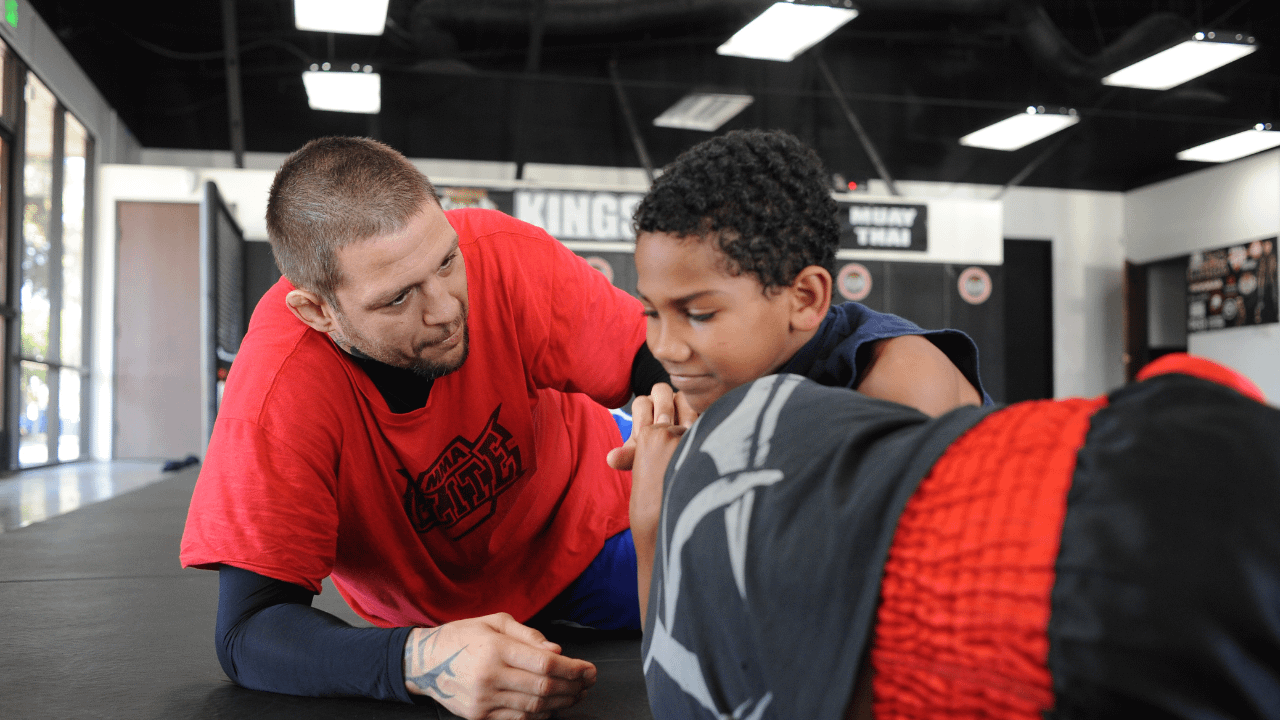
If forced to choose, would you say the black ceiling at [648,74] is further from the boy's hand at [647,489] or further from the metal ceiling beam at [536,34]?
the boy's hand at [647,489]

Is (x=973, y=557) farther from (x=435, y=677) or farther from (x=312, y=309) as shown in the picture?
(x=312, y=309)

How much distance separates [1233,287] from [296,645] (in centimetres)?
881

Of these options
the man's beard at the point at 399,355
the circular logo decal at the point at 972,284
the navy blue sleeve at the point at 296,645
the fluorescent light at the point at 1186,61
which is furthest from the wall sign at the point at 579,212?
the navy blue sleeve at the point at 296,645

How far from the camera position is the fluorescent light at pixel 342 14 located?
4.91 metres

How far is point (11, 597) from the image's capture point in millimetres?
1662

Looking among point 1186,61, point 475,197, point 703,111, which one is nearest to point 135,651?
point 475,197

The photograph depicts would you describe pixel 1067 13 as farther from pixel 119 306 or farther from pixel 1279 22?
pixel 119 306

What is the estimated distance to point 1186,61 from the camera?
5.61 m

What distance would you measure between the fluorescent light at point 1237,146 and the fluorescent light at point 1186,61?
1.58 metres

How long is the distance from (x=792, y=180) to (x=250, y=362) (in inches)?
27.1

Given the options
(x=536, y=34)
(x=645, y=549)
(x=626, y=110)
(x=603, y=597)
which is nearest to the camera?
(x=645, y=549)

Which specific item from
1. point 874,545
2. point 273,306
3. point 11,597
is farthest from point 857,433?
point 11,597

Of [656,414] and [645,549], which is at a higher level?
[656,414]

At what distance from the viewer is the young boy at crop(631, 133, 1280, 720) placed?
428 millimetres
